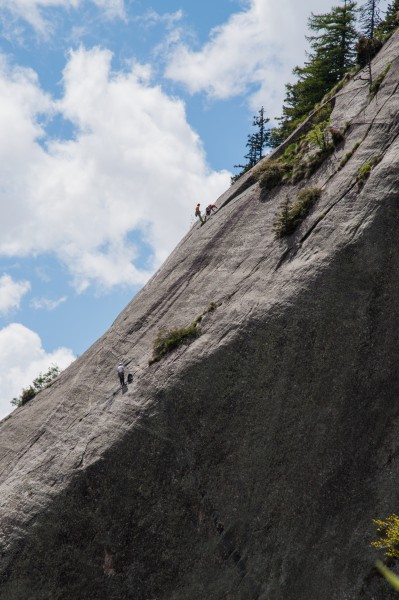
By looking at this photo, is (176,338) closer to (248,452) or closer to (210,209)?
(248,452)

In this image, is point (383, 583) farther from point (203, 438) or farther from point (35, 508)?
point (35, 508)

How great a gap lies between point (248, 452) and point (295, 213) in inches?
466

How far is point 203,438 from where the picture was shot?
23.3 meters

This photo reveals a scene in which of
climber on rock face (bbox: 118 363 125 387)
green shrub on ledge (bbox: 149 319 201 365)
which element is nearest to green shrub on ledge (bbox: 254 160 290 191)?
green shrub on ledge (bbox: 149 319 201 365)

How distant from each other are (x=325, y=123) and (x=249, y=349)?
56.5 ft

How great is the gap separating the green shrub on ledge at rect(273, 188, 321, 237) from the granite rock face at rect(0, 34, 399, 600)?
75 cm

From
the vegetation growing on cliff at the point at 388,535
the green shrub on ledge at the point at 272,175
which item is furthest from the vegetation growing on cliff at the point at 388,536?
the green shrub on ledge at the point at 272,175

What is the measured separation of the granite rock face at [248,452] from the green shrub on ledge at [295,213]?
2.45ft

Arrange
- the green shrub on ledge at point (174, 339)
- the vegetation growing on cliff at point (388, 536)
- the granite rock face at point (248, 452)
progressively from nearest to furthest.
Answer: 1. the vegetation growing on cliff at point (388, 536)
2. the granite rock face at point (248, 452)
3. the green shrub on ledge at point (174, 339)

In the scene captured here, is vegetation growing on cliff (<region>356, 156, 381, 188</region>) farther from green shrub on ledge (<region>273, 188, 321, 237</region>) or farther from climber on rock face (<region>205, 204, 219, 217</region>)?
climber on rock face (<region>205, 204, 219, 217</region>)

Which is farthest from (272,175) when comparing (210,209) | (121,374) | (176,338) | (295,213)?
(121,374)

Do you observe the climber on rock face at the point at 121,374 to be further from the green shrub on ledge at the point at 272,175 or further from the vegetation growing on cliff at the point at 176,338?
the green shrub on ledge at the point at 272,175

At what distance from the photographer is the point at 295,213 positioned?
2789cm

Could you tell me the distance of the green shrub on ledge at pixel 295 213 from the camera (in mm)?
27719
